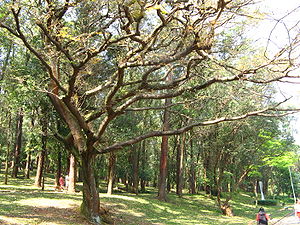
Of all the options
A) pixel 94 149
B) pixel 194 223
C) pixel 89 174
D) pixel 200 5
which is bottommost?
pixel 194 223

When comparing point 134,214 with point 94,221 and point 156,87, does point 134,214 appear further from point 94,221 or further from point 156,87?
point 156,87

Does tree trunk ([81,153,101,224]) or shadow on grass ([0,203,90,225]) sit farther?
tree trunk ([81,153,101,224])

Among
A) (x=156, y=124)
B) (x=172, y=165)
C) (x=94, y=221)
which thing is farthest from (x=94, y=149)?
(x=172, y=165)

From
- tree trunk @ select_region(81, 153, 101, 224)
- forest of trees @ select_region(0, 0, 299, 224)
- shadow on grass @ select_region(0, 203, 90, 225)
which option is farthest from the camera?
tree trunk @ select_region(81, 153, 101, 224)

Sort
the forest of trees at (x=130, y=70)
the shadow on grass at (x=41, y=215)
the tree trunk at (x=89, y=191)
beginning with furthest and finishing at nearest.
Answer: the tree trunk at (x=89, y=191)
the shadow on grass at (x=41, y=215)
the forest of trees at (x=130, y=70)

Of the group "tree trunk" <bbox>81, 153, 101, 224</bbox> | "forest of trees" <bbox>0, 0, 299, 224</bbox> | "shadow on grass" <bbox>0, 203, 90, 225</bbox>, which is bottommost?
"shadow on grass" <bbox>0, 203, 90, 225</bbox>

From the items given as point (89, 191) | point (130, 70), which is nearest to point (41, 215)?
point (89, 191)

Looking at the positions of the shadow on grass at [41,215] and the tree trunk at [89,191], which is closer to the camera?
the shadow on grass at [41,215]

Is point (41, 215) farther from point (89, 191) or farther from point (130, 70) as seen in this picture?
point (130, 70)

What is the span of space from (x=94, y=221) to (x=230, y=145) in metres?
14.7

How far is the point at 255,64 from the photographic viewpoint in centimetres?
857

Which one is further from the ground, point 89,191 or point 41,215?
point 89,191

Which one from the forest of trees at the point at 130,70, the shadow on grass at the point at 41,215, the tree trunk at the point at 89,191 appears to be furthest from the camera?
the tree trunk at the point at 89,191

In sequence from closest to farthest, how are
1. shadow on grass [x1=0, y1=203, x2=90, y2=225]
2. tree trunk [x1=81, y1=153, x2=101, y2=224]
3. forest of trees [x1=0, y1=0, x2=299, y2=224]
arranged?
1. forest of trees [x1=0, y1=0, x2=299, y2=224]
2. shadow on grass [x1=0, y1=203, x2=90, y2=225]
3. tree trunk [x1=81, y1=153, x2=101, y2=224]
